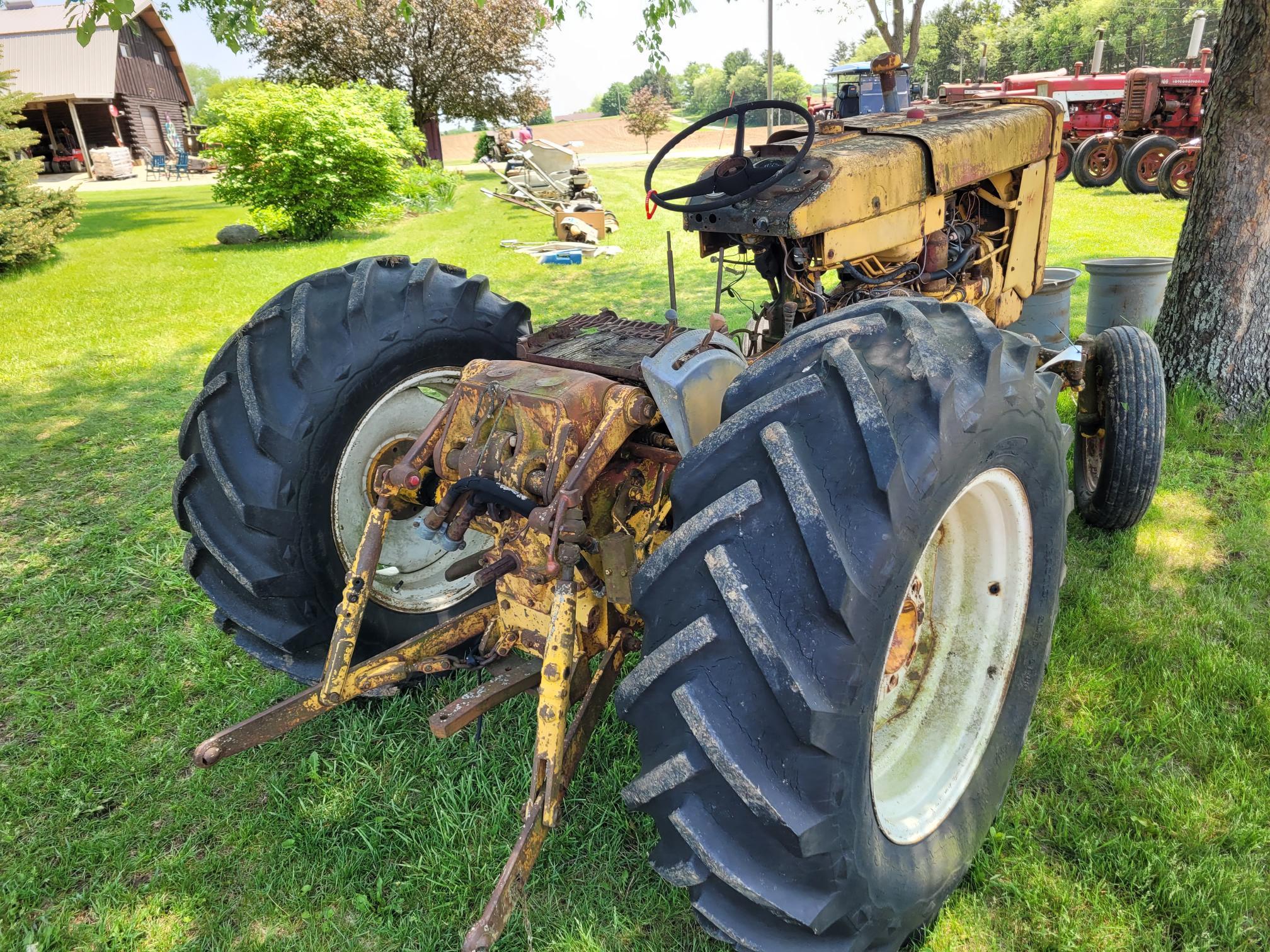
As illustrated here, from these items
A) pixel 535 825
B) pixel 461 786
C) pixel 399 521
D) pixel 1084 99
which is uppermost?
pixel 1084 99

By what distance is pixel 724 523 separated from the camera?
5.08 feet

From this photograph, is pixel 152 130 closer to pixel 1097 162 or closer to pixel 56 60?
pixel 56 60

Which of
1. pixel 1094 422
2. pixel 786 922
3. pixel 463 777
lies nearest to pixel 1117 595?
pixel 1094 422

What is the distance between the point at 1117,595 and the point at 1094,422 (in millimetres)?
861

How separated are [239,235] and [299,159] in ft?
6.57

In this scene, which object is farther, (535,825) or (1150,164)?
(1150,164)

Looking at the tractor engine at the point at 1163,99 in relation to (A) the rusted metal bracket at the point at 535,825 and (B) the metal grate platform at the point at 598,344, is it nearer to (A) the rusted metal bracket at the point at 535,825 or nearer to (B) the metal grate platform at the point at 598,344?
(B) the metal grate platform at the point at 598,344

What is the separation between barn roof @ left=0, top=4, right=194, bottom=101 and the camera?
33.8 metres

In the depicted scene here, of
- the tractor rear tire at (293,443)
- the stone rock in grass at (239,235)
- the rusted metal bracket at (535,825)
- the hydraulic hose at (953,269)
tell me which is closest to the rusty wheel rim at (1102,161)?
the hydraulic hose at (953,269)

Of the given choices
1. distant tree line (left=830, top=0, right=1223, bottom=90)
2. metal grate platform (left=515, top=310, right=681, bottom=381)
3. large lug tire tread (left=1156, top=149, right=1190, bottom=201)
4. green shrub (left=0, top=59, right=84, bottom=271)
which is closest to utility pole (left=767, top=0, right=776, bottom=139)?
large lug tire tread (left=1156, top=149, right=1190, bottom=201)

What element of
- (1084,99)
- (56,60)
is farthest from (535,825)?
(56,60)

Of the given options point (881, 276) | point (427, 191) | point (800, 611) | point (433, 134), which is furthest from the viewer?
point (433, 134)

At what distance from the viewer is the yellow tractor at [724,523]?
154cm

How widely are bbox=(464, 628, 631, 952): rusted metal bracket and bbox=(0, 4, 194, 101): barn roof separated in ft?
132
